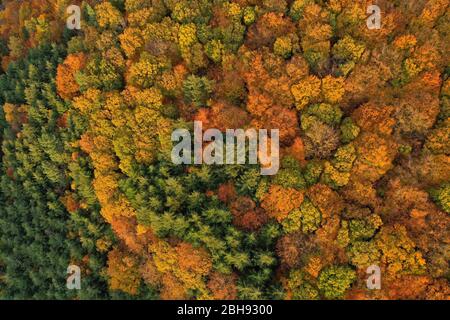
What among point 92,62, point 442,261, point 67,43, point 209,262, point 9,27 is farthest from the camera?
point 9,27

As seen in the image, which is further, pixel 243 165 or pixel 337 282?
pixel 243 165

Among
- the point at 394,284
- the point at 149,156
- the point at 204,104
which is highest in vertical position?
the point at 204,104

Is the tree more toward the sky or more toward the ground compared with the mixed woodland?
more toward the ground

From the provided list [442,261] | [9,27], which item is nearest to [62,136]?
[9,27]

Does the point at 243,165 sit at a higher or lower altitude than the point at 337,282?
higher

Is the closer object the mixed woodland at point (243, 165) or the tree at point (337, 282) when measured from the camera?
the tree at point (337, 282)

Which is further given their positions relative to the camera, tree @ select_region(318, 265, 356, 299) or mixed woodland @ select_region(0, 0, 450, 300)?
mixed woodland @ select_region(0, 0, 450, 300)

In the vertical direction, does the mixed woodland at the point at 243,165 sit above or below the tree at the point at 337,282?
above

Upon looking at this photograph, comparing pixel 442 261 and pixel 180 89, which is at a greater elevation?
pixel 180 89

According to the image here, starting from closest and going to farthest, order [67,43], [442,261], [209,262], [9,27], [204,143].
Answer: [442,261], [209,262], [204,143], [67,43], [9,27]

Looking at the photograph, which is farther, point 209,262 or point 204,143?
point 204,143

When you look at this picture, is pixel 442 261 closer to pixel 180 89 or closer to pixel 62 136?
pixel 180 89
